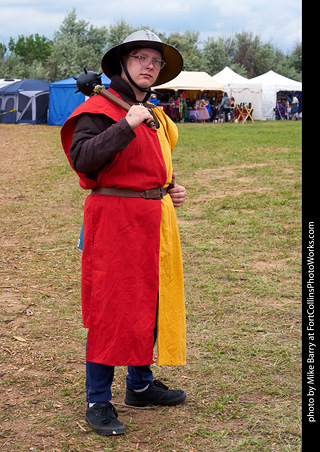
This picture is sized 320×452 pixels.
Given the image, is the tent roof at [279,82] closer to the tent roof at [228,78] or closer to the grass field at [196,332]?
the tent roof at [228,78]

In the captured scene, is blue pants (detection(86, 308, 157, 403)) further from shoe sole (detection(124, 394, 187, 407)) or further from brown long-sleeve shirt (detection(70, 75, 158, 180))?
brown long-sleeve shirt (detection(70, 75, 158, 180))

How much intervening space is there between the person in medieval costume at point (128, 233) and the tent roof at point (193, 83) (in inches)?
1046

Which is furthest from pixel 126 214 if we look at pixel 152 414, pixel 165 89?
pixel 165 89

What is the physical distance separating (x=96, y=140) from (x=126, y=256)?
0.56 m

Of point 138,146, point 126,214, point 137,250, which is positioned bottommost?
point 137,250

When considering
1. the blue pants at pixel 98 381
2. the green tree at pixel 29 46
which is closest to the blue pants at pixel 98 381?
the blue pants at pixel 98 381

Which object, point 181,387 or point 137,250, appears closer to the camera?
point 137,250

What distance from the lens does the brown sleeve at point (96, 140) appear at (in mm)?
2576

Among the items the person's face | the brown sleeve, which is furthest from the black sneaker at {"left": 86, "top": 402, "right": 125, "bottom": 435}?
the person's face

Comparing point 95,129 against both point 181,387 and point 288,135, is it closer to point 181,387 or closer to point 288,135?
point 181,387

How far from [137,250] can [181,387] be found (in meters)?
1.04

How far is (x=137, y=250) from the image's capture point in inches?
112

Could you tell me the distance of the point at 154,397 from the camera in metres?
3.24

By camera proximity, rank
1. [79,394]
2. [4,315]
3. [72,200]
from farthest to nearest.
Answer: [72,200] < [4,315] < [79,394]
